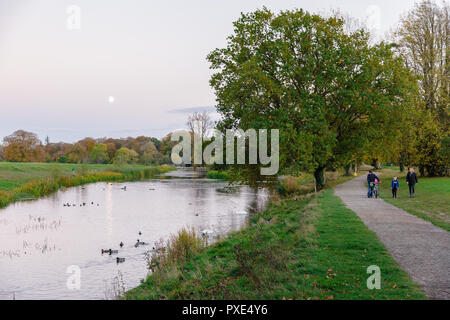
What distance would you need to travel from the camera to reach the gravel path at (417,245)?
788cm

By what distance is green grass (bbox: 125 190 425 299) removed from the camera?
782 centimetres

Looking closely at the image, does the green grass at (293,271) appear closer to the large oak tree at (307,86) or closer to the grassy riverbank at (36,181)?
the large oak tree at (307,86)

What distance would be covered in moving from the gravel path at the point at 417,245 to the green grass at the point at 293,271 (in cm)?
31

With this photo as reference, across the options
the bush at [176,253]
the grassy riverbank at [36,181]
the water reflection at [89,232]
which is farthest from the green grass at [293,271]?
the grassy riverbank at [36,181]

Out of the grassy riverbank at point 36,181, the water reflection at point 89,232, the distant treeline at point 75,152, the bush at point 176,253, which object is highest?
the distant treeline at point 75,152

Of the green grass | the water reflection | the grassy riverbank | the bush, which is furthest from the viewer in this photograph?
the grassy riverbank

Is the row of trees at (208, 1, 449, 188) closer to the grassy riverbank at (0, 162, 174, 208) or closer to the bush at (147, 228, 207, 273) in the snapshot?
the bush at (147, 228, 207, 273)

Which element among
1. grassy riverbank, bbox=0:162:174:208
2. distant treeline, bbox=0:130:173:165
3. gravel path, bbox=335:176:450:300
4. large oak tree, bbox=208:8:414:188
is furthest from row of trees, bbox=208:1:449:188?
distant treeline, bbox=0:130:173:165

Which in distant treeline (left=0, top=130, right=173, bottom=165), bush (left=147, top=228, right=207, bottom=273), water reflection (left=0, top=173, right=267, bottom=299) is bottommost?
water reflection (left=0, top=173, right=267, bottom=299)

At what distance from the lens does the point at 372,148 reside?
3102 centimetres

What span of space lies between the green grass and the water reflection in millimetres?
2296

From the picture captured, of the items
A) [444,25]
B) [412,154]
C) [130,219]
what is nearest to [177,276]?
[130,219]

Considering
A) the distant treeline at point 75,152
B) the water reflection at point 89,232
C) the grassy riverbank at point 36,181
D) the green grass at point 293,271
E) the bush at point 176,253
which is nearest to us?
the green grass at point 293,271

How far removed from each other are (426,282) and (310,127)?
1918cm
